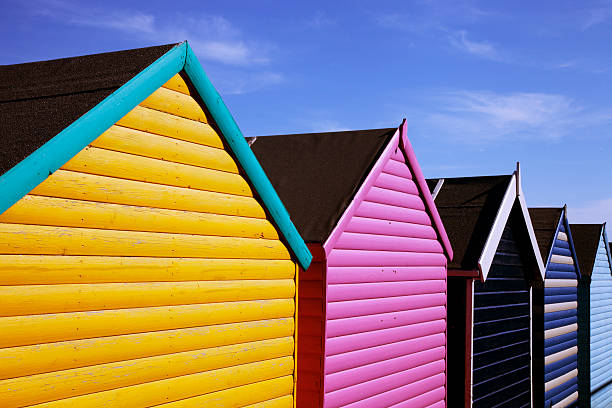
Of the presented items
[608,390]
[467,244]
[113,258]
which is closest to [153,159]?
[113,258]

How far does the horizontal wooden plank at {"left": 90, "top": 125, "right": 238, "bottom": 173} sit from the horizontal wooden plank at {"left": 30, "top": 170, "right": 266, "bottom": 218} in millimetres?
235

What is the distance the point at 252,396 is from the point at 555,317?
40.0 feet

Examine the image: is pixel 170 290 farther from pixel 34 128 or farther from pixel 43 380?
pixel 34 128

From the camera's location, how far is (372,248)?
8.38 metres

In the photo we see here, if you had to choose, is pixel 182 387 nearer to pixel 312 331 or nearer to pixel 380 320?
pixel 312 331

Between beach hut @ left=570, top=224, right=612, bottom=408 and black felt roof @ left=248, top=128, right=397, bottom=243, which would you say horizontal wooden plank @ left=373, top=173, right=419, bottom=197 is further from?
beach hut @ left=570, top=224, right=612, bottom=408

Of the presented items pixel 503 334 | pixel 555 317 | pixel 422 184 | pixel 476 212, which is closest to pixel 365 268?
pixel 422 184

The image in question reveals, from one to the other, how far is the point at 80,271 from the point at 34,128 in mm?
1004

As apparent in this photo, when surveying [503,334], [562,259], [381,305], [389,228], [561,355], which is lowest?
[561,355]

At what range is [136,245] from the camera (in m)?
4.88

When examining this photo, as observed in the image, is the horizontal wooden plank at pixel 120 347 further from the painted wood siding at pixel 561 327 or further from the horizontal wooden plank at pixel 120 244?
the painted wood siding at pixel 561 327

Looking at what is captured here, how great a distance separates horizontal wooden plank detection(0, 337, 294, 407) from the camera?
404 centimetres

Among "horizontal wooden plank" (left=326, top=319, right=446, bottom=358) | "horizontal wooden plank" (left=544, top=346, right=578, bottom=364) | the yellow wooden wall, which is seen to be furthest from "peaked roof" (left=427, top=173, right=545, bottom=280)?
the yellow wooden wall

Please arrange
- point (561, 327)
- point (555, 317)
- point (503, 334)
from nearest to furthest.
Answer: point (503, 334)
point (555, 317)
point (561, 327)
